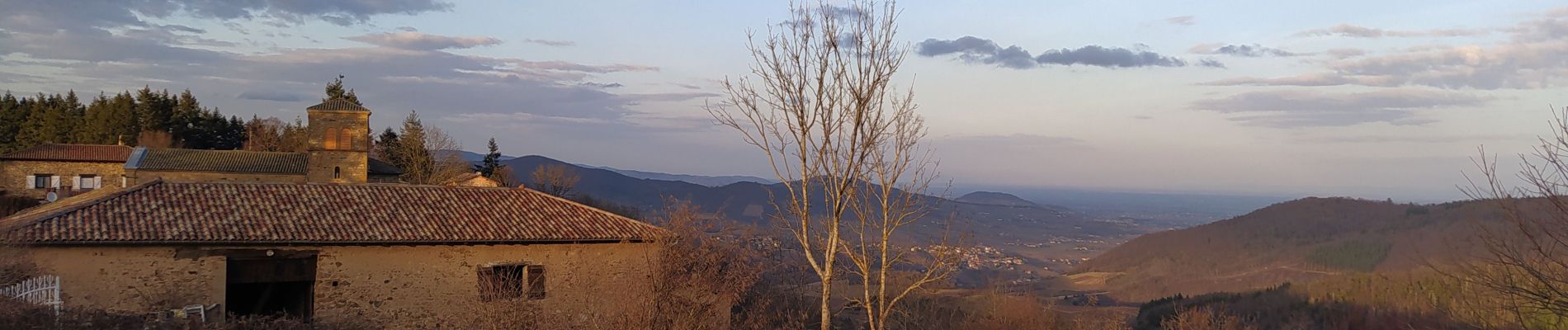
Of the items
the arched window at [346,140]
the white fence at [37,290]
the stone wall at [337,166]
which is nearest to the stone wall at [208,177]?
the stone wall at [337,166]

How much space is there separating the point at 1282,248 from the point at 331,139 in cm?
4684

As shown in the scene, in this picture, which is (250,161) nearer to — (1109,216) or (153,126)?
(153,126)

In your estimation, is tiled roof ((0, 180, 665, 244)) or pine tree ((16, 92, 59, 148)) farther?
pine tree ((16, 92, 59, 148))

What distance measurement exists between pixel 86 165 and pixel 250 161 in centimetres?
900

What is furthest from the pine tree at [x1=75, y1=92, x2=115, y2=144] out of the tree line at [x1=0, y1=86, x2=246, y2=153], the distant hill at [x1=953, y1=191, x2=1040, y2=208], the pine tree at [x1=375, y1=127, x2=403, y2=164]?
the distant hill at [x1=953, y1=191, x2=1040, y2=208]

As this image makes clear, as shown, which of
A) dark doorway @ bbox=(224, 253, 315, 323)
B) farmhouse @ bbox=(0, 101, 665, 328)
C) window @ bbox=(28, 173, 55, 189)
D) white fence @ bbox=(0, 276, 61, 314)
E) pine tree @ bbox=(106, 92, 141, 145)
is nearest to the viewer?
white fence @ bbox=(0, 276, 61, 314)

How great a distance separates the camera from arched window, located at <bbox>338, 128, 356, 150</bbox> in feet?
112

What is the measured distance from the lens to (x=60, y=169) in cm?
3981

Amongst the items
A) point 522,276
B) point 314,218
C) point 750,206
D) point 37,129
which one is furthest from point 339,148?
point 750,206

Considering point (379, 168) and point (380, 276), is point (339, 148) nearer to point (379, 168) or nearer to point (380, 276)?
point (379, 168)

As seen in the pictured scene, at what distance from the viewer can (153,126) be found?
163ft

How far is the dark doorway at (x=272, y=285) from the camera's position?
1588 centimetres

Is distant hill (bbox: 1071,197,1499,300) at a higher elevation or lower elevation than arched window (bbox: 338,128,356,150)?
lower

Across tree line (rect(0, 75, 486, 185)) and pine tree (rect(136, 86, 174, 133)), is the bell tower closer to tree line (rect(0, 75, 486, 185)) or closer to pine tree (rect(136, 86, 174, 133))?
tree line (rect(0, 75, 486, 185))
